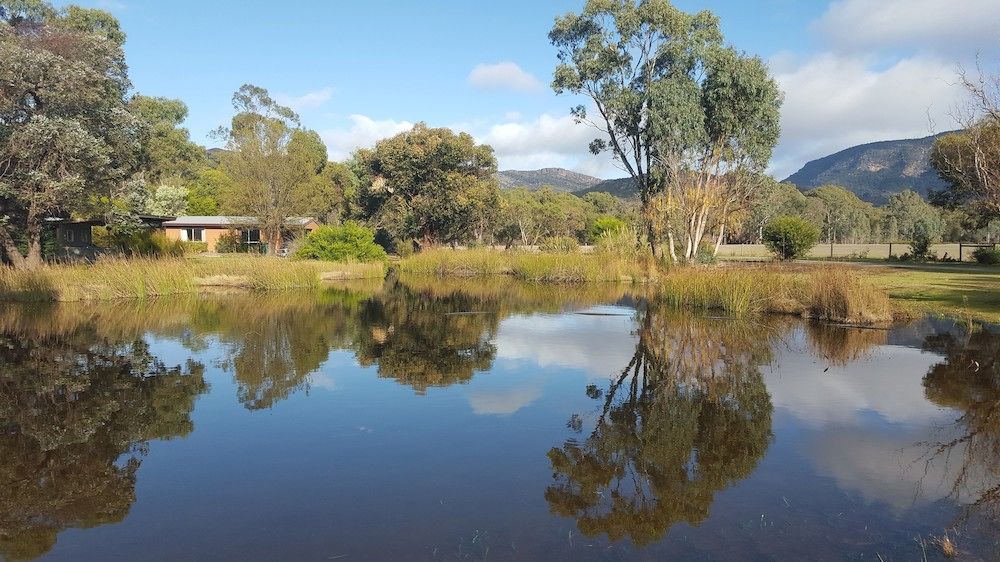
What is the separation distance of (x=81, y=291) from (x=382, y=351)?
13053mm

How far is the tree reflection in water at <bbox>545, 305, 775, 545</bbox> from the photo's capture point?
5.05 metres

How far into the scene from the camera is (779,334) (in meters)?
13.0

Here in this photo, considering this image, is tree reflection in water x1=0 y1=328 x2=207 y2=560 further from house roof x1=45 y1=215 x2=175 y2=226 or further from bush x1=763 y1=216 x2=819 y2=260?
bush x1=763 y1=216 x2=819 y2=260

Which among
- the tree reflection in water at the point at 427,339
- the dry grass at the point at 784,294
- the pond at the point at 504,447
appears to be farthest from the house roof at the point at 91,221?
the dry grass at the point at 784,294

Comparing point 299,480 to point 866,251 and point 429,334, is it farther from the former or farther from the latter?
point 866,251

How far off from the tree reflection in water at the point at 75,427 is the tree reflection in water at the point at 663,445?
3.73 metres

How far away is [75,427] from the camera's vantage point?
281 inches

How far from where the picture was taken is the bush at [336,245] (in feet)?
106

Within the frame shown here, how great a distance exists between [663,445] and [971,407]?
4141 mm

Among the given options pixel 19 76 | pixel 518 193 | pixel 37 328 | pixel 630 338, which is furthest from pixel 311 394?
pixel 518 193

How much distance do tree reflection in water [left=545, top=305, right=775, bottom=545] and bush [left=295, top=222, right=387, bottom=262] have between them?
23910 millimetres

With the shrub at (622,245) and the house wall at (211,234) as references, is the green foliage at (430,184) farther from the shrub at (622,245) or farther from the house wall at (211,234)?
the shrub at (622,245)

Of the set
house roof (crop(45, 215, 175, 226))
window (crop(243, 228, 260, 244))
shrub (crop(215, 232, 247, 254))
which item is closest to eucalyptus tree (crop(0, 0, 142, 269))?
house roof (crop(45, 215, 175, 226))

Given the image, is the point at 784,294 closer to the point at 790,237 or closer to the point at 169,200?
the point at 790,237
